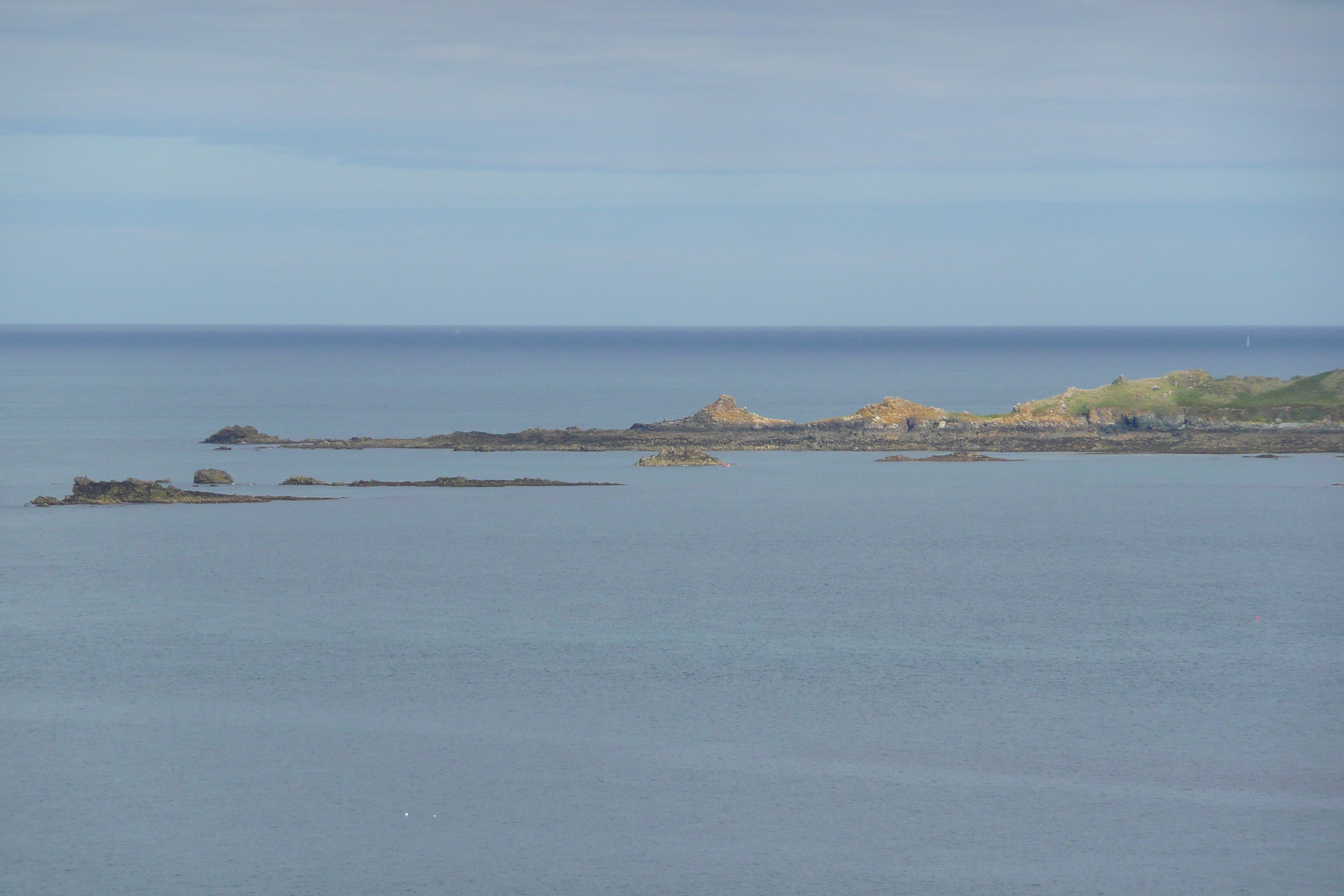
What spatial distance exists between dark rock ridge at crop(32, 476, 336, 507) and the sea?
2.45ft

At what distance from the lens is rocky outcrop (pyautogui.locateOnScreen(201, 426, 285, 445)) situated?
9731 cm

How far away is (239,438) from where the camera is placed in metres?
97.9

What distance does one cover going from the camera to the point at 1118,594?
48.2 m

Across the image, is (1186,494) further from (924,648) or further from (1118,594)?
(924,648)

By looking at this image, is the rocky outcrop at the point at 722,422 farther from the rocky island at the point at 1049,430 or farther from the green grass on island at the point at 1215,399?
the green grass on island at the point at 1215,399

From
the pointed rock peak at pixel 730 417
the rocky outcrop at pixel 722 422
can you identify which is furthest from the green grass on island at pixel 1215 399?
the rocky outcrop at pixel 722 422

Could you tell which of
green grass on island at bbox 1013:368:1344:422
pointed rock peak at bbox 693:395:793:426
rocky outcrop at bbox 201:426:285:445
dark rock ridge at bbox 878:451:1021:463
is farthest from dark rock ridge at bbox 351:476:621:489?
green grass on island at bbox 1013:368:1344:422

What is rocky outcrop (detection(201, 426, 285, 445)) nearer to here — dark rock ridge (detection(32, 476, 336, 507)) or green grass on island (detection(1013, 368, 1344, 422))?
dark rock ridge (detection(32, 476, 336, 507))

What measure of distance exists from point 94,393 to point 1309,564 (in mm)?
143626

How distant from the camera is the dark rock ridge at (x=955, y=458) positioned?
294 feet

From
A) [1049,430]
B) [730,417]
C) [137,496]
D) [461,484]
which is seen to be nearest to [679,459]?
[461,484]

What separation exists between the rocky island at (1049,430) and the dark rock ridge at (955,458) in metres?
3.02

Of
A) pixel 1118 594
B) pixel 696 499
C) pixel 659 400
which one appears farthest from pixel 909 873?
pixel 659 400

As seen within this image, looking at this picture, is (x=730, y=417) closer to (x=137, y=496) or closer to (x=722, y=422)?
(x=722, y=422)
